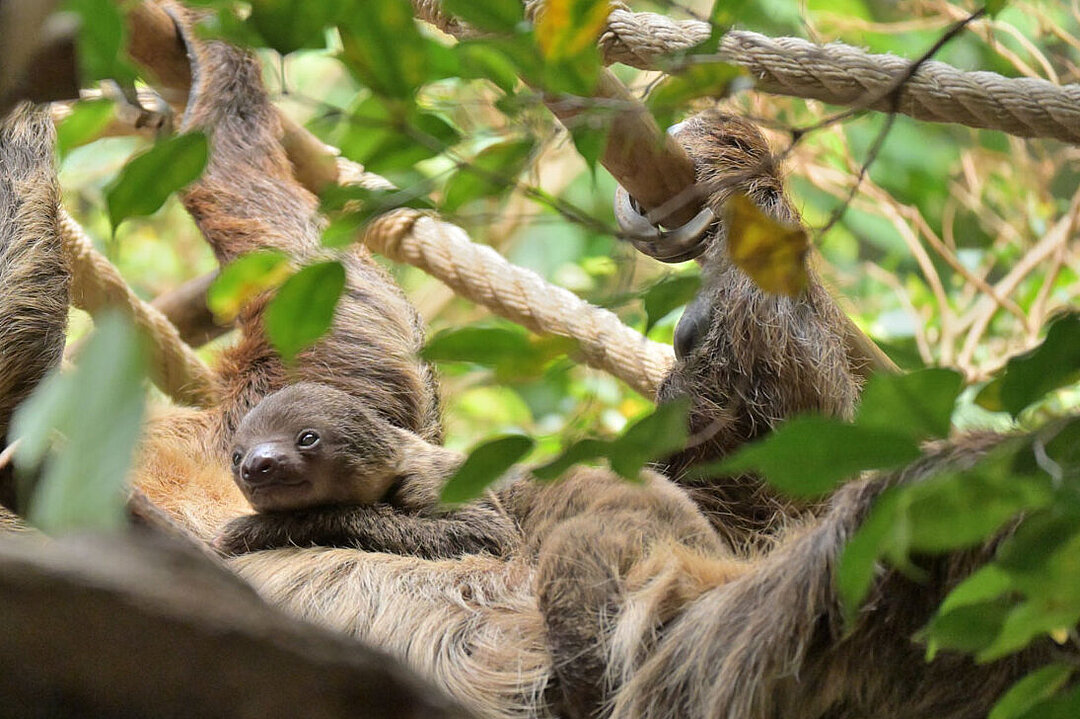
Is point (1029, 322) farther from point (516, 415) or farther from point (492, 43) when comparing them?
point (492, 43)

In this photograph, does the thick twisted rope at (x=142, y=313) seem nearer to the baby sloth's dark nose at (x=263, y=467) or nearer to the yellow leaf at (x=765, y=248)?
the baby sloth's dark nose at (x=263, y=467)

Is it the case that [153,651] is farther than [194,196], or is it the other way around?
[194,196]

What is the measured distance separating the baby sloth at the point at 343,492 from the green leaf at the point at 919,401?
64.0 inches

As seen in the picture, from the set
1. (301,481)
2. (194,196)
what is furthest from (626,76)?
(301,481)

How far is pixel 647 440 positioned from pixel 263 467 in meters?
1.68

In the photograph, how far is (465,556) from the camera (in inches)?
102

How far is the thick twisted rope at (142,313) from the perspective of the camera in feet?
11.4

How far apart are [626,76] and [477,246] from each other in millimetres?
2360

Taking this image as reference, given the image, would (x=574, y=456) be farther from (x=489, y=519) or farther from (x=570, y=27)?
(x=489, y=519)

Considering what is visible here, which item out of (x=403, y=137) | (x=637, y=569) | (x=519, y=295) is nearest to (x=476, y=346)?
(x=403, y=137)

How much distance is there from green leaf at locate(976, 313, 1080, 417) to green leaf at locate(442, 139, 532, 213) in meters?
0.59

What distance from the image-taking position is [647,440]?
3.79 ft

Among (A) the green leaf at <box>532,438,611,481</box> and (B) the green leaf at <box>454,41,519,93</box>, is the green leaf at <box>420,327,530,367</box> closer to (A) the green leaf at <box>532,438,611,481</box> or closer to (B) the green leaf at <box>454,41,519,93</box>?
(A) the green leaf at <box>532,438,611,481</box>

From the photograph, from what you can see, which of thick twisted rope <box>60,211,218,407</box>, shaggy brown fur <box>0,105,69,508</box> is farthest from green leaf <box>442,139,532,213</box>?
thick twisted rope <box>60,211,218,407</box>
